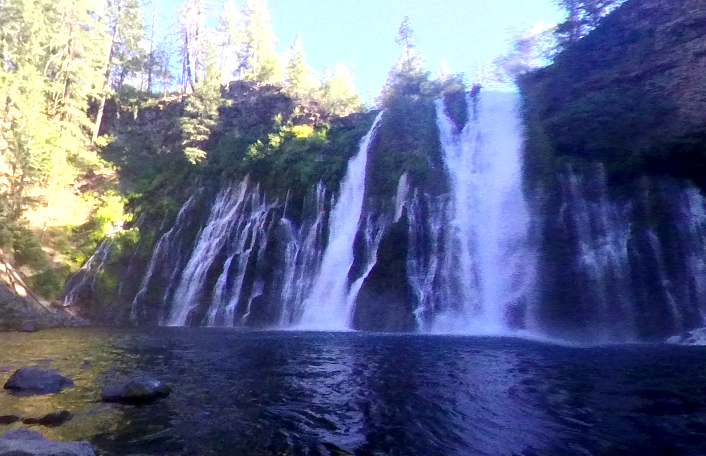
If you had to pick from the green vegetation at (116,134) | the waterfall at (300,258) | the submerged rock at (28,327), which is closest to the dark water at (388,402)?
the submerged rock at (28,327)

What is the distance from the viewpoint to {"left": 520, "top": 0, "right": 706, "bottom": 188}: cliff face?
19531 millimetres

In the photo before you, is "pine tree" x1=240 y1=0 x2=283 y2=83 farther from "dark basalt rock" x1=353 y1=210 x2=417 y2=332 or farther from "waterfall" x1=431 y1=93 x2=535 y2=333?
"dark basalt rock" x1=353 y1=210 x2=417 y2=332

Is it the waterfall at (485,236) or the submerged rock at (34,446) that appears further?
the waterfall at (485,236)

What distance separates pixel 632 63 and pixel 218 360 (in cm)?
2261

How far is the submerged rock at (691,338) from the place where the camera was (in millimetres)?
16211

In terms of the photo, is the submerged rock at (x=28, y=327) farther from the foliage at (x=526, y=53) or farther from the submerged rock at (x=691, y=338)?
the foliage at (x=526, y=53)

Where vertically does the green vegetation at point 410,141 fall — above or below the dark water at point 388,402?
above

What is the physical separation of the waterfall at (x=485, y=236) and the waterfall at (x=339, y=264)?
14.7ft

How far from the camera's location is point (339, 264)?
77.6ft

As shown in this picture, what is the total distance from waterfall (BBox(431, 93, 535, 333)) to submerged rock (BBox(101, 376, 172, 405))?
13.9 meters

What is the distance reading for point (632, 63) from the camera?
22.4m

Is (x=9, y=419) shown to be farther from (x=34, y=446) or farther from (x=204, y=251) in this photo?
(x=204, y=251)

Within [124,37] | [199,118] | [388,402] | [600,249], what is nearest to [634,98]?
[600,249]

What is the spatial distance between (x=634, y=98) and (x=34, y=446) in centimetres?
2403
